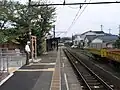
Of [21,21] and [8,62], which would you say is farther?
[21,21]

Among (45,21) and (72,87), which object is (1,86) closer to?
(72,87)

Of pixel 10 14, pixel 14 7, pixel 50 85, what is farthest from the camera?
pixel 14 7

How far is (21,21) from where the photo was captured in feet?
138

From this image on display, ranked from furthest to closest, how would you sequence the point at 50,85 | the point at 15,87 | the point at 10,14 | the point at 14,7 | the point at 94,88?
the point at 14,7
the point at 10,14
the point at 94,88
the point at 50,85
the point at 15,87

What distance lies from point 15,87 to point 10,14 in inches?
1117

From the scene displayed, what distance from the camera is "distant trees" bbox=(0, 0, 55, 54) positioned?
38281mm

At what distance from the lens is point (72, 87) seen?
16.0 metres

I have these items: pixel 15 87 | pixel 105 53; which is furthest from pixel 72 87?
pixel 105 53

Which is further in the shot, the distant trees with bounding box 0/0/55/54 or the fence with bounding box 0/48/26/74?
the distant trees with bounding box 0/0/55/54

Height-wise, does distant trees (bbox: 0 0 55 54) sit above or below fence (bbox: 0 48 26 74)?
above

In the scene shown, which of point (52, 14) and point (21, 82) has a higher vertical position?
point (52, 14)

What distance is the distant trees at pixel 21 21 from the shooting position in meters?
38.3

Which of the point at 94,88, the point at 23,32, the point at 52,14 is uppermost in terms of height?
the point at 52,14

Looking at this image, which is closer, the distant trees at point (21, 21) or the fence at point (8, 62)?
the fence at point (8, 62)
